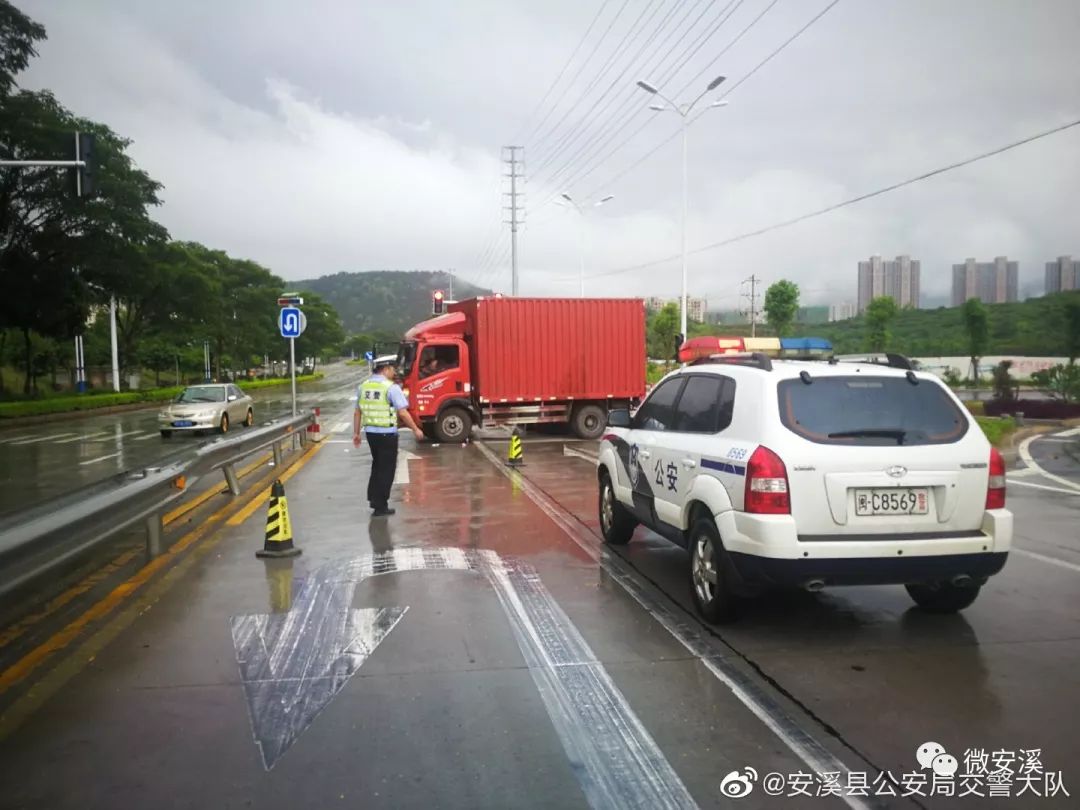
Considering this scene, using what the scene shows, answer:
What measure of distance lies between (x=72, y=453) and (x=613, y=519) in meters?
16.5

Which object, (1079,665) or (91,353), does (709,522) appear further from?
(91,353)

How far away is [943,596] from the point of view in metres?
5.84

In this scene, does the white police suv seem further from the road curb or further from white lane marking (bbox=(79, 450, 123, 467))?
white lane marking (bbox=(79, 450, 123, 467))

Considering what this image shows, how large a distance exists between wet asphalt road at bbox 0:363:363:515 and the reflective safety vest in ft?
6.57

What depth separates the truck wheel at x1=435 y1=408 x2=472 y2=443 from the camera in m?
20.5

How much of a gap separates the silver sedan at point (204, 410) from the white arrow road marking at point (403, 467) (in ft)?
25.1

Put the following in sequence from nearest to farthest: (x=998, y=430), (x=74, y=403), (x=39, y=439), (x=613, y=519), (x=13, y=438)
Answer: (x=613, y=519)
(x=998, y=430)
(x=39, y=439)
(x=13, y=438)
(x=74, y=403)

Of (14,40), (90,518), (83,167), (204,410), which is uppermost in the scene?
(14,40)

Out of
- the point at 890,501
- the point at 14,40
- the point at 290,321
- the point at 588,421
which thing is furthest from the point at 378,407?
the point at 14,40

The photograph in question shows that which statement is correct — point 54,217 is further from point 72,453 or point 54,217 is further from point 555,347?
point 555,347

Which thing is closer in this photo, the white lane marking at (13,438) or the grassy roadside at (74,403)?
the white lane marking at (13,438)

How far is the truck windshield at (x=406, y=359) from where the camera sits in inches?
801

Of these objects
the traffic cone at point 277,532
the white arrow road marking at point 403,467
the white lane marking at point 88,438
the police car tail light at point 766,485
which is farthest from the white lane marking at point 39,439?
the police car tail light at point 766,485

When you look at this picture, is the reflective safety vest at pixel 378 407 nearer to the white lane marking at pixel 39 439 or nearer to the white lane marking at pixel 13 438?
the white lane marking at pixel 39 439
